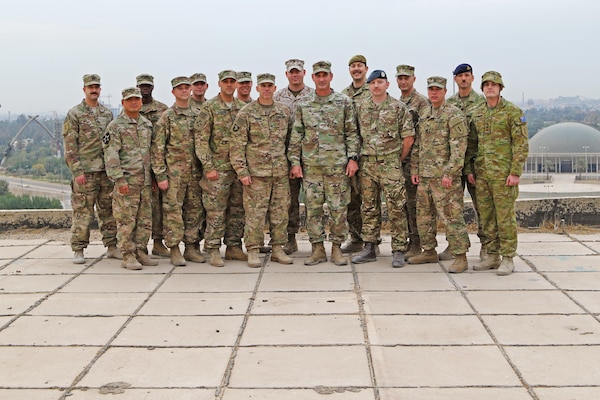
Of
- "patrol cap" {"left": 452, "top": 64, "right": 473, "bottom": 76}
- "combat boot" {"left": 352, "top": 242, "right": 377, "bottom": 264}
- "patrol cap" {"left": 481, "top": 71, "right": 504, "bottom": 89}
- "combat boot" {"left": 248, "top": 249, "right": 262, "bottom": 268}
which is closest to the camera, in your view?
"patrol cap" {"left": 481, "top": 71, "right": 504, "bottom": 89}

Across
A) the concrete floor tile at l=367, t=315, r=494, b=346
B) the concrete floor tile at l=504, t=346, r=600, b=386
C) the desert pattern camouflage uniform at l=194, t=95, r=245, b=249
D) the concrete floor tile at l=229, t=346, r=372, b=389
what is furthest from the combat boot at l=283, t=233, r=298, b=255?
the concrete floor tile at l=504, t=346, r=600, b=386

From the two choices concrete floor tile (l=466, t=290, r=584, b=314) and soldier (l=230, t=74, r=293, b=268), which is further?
soldier (l=230, t=74, r=293, b=268)

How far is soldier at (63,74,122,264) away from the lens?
20.4ft

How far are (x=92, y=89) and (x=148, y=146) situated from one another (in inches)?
28.6

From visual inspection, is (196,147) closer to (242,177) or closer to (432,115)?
(242,177)

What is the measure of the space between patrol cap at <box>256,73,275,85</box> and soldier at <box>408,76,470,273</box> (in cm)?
132

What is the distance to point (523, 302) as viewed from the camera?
514 centimetres

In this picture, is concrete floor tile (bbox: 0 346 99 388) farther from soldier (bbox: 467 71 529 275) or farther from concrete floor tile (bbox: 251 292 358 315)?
soldier (bbox: 467 71 529 275)

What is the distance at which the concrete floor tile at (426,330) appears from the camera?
433cm

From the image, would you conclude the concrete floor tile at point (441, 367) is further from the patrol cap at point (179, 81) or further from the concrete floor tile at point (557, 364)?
the patrol cap at point (179, 81)

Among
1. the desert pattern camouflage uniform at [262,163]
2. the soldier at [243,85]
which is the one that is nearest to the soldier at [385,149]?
the desert pattern camouflage uniform at [262,163]

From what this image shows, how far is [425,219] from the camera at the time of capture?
243 inches

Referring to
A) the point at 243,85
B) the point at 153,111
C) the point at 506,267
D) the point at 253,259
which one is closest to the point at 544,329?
the point at 506,267

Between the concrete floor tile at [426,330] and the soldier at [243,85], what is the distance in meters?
2.45
